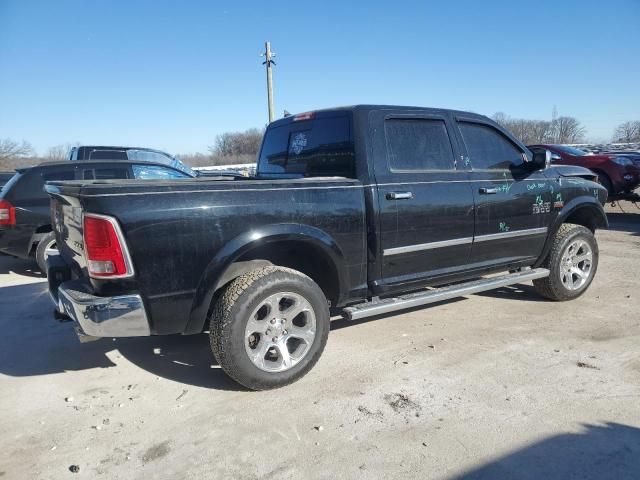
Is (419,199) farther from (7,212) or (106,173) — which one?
(7,212)

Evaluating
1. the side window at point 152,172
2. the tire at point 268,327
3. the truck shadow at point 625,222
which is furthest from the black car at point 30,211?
the truck shadow at point 625,222

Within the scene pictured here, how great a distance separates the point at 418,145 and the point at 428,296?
1.28 metres

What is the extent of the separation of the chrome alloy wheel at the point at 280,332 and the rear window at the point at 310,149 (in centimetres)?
112

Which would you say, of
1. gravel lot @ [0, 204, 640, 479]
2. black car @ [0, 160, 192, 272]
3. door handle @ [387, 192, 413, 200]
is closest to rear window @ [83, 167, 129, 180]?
black car @ [0, 160, 192, 272]

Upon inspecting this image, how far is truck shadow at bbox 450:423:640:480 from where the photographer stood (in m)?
2.35

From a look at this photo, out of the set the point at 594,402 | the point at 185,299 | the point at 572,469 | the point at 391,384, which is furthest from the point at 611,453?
the point at 185,299

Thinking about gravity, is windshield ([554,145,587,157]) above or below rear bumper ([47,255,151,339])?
above

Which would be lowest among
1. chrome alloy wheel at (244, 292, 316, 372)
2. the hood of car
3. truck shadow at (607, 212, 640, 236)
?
chrome alloy wheel at (244, 292, 316, 372)

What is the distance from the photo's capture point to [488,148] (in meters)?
4.53

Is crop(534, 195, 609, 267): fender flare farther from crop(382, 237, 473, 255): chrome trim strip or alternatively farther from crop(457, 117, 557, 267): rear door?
crop(382, 237, 473, 255): chrome trim strip

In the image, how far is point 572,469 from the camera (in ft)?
7.85

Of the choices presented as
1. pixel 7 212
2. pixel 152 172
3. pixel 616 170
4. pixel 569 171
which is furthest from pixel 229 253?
pixel 616 170

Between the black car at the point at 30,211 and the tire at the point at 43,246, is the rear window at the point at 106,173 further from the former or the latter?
the tire at the point at 43,246

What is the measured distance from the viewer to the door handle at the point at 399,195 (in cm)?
372
